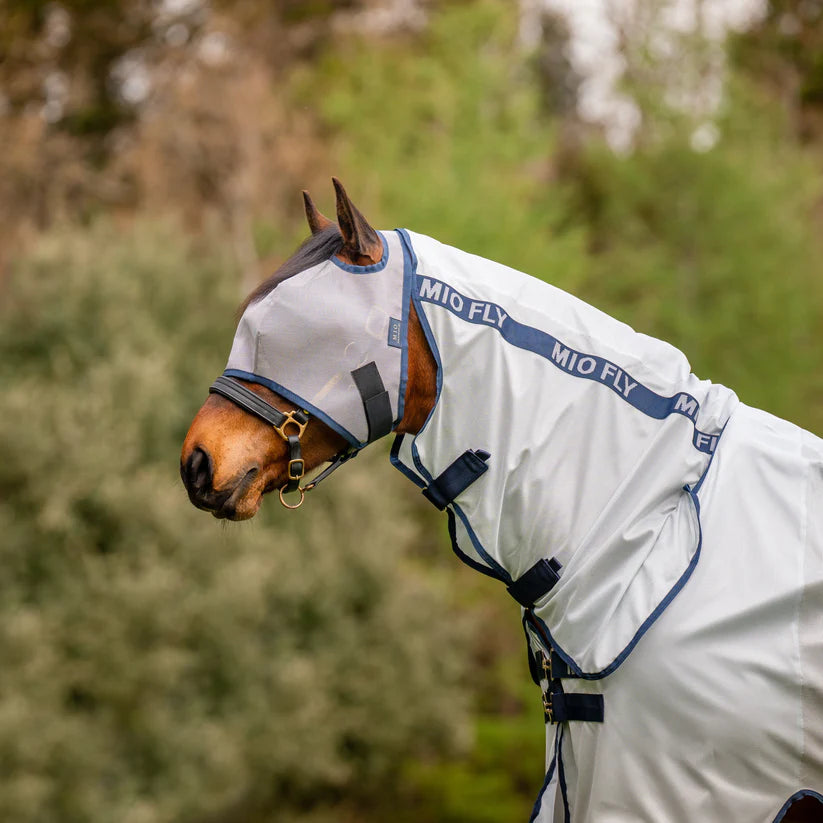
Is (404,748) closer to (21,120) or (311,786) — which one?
(311,786)

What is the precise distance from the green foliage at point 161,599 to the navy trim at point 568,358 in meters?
4.46

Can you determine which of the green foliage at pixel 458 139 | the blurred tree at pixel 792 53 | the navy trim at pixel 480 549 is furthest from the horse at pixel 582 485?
the blurred tree at pixel 792 53

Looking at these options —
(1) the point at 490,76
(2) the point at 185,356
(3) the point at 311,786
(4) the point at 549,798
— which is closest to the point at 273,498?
(2) the point at 185,356

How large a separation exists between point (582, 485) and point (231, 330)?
24.8ft

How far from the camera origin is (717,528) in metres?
2.01

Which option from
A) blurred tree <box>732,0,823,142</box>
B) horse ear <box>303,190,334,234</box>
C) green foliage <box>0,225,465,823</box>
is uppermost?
blurred tree <box>732,0,823,142</box>

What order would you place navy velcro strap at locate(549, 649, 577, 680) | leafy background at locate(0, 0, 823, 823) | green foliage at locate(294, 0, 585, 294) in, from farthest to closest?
green foliage at locate(294, 0, 585, 294) → leafy background at locate(0, 0, 823, 823) → navy velcro strap at locate(549, 649, 577, 680)

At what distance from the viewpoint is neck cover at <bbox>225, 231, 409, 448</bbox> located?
206 cm

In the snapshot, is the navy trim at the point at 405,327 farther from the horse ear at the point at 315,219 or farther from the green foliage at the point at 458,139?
the green foliage at the point at 458,139

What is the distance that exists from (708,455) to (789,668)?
1.45 feet

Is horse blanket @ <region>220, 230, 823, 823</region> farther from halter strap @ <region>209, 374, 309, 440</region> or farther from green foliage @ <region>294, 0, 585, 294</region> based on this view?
green foliage @ <region>294, 0, 585, 294</region>

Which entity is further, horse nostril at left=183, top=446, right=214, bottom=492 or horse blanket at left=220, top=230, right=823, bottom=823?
horse nostril at left=183, top=446, right=214, bottom=492

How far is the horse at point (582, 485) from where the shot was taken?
1935mm

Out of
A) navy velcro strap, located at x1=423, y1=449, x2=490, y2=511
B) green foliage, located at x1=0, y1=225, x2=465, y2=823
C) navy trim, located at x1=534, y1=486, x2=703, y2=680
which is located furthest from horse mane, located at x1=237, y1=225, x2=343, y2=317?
green foliage, located at x1=0, y1=225, x2=465, y2=823
